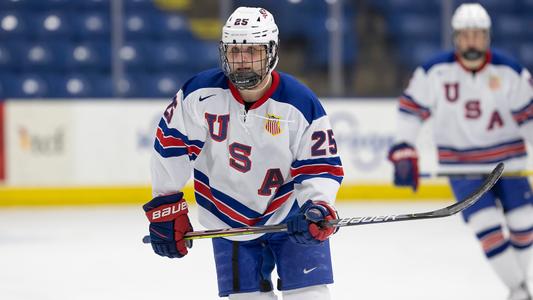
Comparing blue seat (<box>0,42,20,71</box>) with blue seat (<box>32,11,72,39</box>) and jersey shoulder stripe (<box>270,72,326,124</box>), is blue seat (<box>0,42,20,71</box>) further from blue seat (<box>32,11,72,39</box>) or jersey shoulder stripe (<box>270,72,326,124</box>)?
jersey shoulder stripe (<box>270,72,326,124</box>)

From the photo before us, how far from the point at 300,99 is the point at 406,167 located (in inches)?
65.7

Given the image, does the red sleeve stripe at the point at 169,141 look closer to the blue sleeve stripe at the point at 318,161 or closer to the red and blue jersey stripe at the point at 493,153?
the blue sleeve stripe at the point at 318,161

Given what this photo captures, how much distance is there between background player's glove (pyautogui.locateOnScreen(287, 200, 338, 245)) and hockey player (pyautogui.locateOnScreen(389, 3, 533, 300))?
5.77 feet

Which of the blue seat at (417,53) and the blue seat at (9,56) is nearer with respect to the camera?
the blue seat at (9,56)

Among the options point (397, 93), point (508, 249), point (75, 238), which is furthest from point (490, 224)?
point (397, 93)

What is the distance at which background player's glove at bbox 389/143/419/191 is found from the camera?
15.6 ft

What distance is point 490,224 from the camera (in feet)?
15.4

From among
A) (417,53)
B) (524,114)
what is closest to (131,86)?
(417,53)

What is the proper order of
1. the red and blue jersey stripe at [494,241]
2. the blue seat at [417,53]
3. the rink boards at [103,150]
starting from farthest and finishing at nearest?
the blue seat at [417,53]
the rink boards at [103,150]
the red and blue jersey stripe at [494,241]

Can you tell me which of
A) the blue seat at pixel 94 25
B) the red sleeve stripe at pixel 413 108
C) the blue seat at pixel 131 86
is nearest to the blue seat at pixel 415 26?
the blue seat at pixel 131 86

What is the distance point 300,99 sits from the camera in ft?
10.5

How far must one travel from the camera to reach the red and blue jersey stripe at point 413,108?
498cm

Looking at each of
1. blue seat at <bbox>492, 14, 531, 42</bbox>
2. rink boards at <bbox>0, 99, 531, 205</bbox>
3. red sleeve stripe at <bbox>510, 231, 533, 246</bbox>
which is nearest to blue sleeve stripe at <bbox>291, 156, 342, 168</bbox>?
red sleeve stripe at <bbox>510, 231, 533, 246</bbox>

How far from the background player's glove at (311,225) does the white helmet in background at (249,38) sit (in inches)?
15.7
